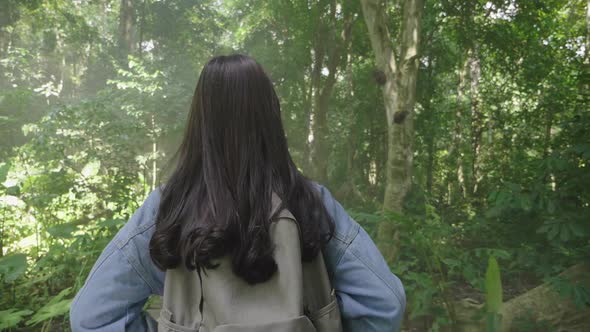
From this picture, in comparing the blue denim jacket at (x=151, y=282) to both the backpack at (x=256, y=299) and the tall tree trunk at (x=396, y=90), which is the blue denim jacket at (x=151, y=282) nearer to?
the backpack at (x=256, y=299)

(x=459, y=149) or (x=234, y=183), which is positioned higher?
(x=459, y=149)

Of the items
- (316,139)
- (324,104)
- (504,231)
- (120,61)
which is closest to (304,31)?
(324,104)

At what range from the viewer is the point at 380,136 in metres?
10.3

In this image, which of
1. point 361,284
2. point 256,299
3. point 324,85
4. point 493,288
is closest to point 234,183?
point 256,299

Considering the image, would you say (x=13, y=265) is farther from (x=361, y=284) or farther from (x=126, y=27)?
(x=126, y=27)

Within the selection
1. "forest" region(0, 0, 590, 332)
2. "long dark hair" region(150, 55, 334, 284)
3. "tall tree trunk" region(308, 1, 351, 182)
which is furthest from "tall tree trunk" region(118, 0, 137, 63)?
"long dark hair" region(150, 55, 334, 284)

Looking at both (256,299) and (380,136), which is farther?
(380,136)

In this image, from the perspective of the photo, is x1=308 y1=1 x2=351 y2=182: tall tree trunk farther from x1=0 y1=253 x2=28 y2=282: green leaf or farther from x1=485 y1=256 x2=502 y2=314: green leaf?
x1=485 y1=256 x2=502 y2=314: green leaf

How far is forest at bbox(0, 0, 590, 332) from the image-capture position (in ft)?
10.3

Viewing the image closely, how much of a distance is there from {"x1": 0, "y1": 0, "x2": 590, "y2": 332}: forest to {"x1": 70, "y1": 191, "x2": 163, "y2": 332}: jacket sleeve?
0.26 meters

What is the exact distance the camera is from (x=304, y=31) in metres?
11.2

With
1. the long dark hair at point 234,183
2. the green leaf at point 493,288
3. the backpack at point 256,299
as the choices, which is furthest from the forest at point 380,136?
the backpack at point 256,299

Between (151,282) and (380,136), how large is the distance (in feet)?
31.1

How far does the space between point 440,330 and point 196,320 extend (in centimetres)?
252
